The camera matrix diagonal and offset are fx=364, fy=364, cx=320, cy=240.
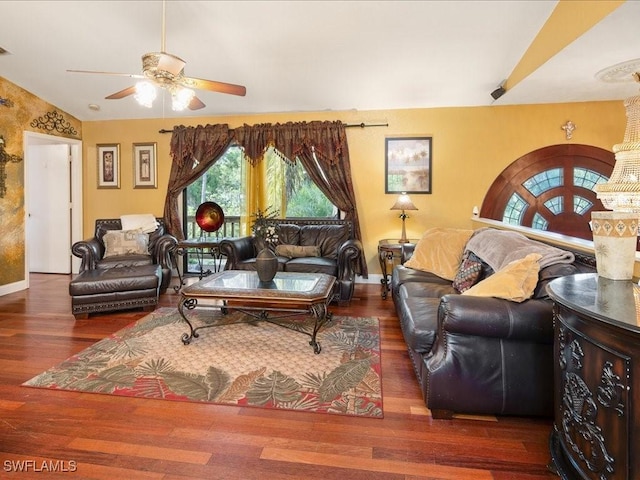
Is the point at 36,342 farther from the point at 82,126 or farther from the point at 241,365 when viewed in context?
the point at 82,126

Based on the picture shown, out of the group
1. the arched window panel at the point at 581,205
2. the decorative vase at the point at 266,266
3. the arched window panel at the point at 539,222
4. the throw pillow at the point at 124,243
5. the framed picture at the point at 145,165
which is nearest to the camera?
the decorative vase at the point at 266,266

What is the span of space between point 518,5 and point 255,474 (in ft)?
12.7

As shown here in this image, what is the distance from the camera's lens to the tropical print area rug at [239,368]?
7.18 ft

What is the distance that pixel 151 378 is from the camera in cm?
240

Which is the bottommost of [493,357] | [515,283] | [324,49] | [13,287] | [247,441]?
[247,441]

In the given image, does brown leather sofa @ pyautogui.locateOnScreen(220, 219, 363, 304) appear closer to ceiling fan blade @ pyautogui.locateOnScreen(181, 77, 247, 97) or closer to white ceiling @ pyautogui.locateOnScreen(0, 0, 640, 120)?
white ceiling @ pyautogui.locateOnScreen(0, 0, 640, 120)

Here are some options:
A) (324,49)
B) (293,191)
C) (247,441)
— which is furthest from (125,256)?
(247,441)

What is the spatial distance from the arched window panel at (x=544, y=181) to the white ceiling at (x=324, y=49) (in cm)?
90

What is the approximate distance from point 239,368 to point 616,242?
7.42 feet

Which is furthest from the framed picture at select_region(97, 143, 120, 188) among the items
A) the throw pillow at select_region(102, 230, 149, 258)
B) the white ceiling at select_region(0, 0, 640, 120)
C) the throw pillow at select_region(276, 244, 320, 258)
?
the throw pillow at select_region(276, 244, 320, 258)

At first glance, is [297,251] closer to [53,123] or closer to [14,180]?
[14,180]

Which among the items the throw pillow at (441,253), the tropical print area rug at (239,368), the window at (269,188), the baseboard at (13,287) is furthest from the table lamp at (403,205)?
the baseboard at (13,287)

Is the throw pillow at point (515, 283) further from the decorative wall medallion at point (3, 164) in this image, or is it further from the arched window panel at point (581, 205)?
the decorative wall medallion at point (3, 164)

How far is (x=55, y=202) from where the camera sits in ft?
18.8
